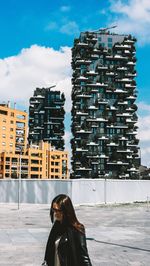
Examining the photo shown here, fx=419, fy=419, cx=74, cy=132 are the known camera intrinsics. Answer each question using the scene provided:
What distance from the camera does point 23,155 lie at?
128m

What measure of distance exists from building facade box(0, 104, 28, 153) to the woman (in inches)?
5105

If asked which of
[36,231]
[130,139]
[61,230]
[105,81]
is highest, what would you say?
[105,81]

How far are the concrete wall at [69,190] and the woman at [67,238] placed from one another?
1127 inches

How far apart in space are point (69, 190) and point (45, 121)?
125384 mm

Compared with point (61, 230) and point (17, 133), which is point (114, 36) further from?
point (61, 230)

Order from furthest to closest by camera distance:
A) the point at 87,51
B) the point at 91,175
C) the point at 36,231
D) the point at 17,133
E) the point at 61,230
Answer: the point at 17,133, the point at 87,51, the point at 91,175, the point at 36,231, the point at 61,230

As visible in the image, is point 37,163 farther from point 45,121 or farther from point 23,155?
point 45,121

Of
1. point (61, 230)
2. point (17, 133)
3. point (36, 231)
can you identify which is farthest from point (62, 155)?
point (61, 230)

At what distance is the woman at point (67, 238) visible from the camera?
3.73 meters

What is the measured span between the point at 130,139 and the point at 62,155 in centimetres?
5036

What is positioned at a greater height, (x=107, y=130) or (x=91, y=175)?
(x=107, y=130)

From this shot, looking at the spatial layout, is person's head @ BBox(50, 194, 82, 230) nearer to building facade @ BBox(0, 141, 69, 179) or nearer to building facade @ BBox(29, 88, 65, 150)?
building facade @ BBox(0, 141, 69, 179)

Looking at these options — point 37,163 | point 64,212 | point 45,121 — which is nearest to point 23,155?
point 37,163

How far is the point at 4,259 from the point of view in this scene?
10508 millimetres
